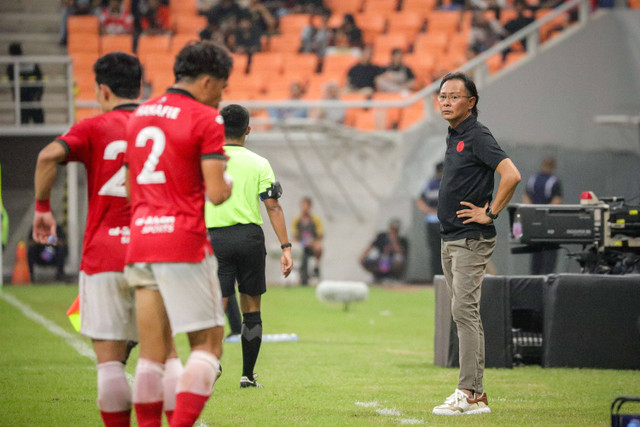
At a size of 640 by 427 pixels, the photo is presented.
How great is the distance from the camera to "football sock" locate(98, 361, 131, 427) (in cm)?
502

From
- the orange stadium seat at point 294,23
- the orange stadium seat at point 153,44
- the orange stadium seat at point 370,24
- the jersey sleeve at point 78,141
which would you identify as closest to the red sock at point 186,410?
the jersey sleeve at point 78,141

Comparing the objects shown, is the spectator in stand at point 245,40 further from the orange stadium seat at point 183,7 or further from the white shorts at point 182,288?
the white shorts at point 182,288

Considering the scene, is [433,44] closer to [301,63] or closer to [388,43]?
[388,43]

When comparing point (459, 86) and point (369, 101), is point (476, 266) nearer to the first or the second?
point (459, 86)

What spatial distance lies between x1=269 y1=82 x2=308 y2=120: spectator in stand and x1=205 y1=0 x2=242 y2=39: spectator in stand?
12.5 ft

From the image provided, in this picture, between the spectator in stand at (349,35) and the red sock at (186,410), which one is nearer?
the red sock at (186,410)

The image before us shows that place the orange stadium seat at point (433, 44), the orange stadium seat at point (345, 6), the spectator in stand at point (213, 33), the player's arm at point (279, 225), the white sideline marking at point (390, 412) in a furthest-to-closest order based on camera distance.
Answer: the orange stadium seat at point (345, 6) < the spectator in stand at point (213, 33) < the orange stadium seat at point (433, 44) < the player's arm at point (279, 225) < the white sideline marking at point (390, 412)

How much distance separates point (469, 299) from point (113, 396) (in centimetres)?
270

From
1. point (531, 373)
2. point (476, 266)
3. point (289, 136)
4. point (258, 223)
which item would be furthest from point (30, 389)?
point (289, 136)

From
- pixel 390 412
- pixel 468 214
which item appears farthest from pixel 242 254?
pixel 468 214

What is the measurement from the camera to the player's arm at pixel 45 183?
4.89m

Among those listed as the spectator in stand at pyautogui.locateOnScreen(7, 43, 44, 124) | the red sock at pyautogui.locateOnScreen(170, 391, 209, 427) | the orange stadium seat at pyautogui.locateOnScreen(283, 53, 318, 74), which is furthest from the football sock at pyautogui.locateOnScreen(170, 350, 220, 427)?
the orange stadium seat at pyautogui.locateOnScreen(283, 53, 318, 74)

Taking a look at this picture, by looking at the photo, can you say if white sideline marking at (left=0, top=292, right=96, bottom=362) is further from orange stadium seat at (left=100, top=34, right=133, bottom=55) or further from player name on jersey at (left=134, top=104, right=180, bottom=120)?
orange stadium seat at (left=100, top=34, right=133, bottom=55)

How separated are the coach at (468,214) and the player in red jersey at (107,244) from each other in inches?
93.2
